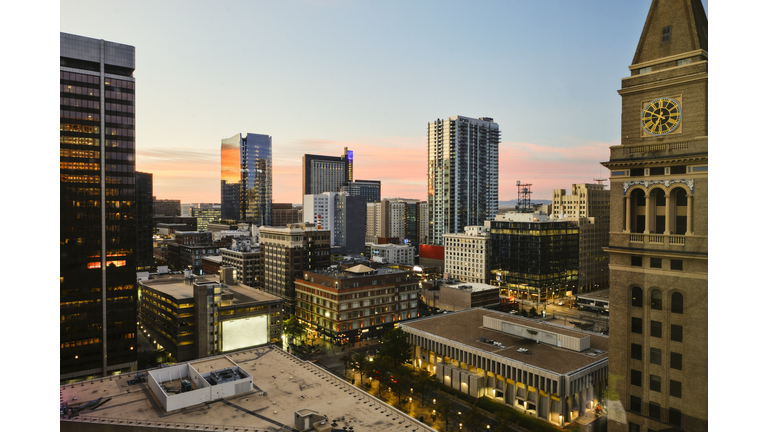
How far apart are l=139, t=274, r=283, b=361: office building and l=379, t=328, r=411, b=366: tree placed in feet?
27.1

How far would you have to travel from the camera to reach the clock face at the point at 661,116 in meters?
6.74

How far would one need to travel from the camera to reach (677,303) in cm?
675

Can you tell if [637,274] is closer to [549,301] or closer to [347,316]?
[347,316]

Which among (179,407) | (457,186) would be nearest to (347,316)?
(179,407)

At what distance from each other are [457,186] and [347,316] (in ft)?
117

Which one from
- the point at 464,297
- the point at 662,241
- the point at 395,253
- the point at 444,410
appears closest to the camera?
the point at 662,241

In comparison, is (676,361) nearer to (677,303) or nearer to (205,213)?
(677,303)

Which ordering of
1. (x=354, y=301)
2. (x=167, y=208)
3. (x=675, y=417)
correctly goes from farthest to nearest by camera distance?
(x=167, y=208) < (x=354, y=301) < (x=675, y=417)

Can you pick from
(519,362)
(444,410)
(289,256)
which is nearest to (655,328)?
(444,410)

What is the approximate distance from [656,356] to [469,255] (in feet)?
128

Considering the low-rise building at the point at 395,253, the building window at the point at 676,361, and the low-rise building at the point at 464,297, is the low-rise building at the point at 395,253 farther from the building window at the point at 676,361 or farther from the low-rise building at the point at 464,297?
the building window at the point at 676,361

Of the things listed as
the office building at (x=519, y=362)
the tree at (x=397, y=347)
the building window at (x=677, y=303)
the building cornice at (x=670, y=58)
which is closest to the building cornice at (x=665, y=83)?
the building cornice at (x=670, y=58)

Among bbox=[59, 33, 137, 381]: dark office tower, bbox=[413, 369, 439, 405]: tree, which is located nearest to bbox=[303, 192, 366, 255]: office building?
bbox=[59, 33, 137, 381]: dark office tower

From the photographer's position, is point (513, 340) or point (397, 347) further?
point (397, 347)
